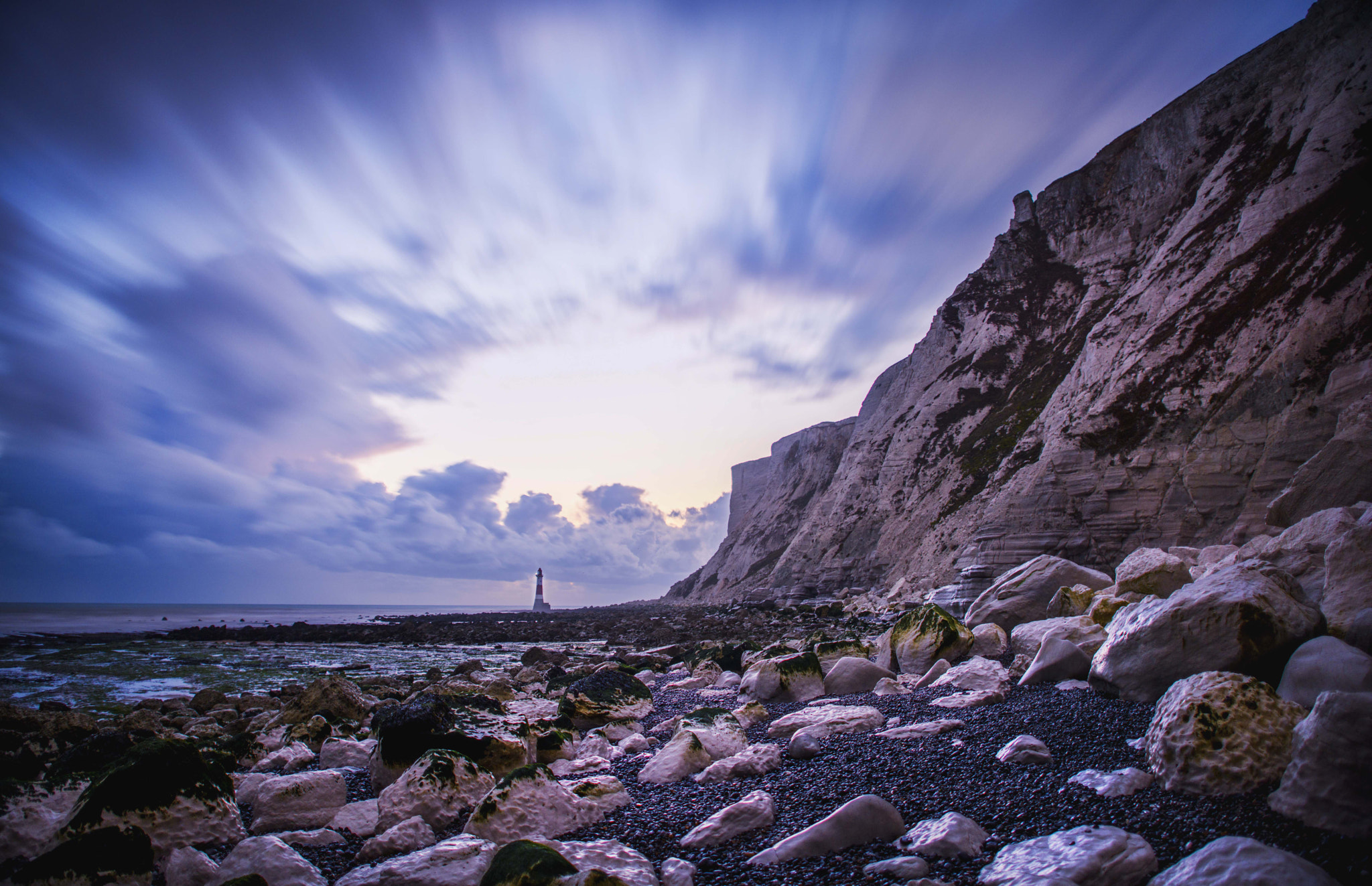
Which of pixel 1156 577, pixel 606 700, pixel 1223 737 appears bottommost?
pixel 606 700

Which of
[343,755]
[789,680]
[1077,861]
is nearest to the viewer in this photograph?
[1077,861]

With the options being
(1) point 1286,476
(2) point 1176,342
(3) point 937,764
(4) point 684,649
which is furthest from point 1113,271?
(3) point 937,764

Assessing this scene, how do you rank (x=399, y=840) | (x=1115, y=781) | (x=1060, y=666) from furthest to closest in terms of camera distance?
(x=1060, y=666), (x=399, y=840), (x=1115, y=781)

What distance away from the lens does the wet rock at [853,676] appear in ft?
30.9

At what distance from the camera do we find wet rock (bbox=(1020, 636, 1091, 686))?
7.44 m

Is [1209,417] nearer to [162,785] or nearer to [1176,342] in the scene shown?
[1176,342]

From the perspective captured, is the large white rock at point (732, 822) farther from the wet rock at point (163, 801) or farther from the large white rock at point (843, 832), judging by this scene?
the wet rock at point (163, 801)

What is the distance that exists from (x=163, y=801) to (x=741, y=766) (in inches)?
198

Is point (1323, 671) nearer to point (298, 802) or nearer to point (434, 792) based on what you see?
point (434, 792)

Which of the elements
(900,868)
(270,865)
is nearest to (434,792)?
(270,865)

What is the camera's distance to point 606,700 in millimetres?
9484

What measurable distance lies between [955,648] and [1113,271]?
37.0 m

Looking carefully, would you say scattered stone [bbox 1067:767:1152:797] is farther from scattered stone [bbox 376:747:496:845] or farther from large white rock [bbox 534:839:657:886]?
scattered stone [bbox 376:747:496:845]

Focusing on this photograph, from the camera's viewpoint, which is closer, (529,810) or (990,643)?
(529,810)
